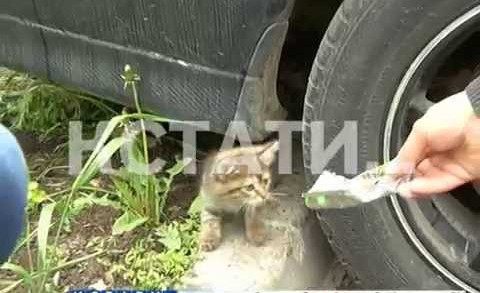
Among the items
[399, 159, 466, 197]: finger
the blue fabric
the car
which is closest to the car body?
the car

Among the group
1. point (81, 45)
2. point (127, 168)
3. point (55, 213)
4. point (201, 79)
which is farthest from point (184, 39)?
point (55, 213)

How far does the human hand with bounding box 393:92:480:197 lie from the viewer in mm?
2029

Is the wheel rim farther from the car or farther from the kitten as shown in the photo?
the kitten

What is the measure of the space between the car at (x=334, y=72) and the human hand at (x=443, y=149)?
19.3 inches

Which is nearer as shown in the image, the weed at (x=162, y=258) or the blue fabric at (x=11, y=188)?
the blue fabric at (x=11, y=188)

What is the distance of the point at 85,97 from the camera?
11.8ft

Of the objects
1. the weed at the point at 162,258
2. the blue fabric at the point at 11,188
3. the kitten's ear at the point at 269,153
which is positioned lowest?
the weed at the point at 162,258

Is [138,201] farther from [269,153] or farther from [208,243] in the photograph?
[269,153]

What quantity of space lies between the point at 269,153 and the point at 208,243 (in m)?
0.31

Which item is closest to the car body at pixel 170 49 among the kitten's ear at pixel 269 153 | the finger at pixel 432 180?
the kitten's ear at pixel 269 153

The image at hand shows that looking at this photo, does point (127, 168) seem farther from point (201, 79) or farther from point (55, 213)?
point (201, 79)

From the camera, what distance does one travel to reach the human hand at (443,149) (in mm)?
2029

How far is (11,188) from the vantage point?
5.10 ft

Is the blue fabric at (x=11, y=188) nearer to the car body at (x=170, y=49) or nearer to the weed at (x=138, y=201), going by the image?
the car body at (x=170, y=49)
